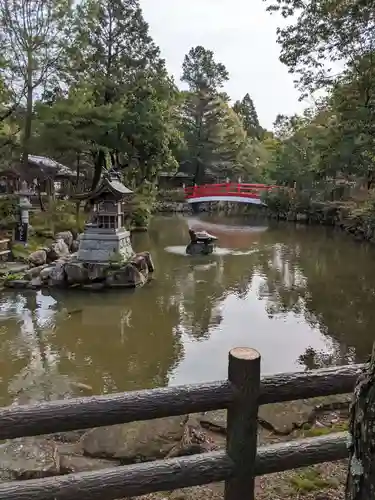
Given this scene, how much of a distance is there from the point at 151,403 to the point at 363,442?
0.84 metres

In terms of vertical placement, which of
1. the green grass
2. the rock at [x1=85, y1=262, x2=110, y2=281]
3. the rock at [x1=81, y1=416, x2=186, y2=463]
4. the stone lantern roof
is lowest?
the rock at [x1=81, y1=416, x2=186, y2=463]

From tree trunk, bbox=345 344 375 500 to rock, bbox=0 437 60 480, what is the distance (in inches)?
96.0

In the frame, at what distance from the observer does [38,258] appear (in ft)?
35.2

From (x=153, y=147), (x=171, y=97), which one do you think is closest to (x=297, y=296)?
(x=153, y=147)

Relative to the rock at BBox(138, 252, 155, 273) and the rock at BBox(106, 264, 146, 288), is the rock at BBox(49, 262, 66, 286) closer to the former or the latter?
the rock at BBox(106, 264, 146, 288)

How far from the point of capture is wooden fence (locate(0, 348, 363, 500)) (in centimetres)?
166

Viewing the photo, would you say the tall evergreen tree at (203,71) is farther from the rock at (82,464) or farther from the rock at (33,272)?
the rock at (82,464)

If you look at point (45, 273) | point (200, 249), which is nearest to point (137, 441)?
point (45, 273)

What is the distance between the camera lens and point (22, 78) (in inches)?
610

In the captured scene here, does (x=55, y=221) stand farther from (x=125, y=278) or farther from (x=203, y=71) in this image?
(x=203, y=71)

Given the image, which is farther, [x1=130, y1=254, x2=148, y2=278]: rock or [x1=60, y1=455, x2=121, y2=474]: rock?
[x1=130, y1=254, x2=148, y2=278]: rock

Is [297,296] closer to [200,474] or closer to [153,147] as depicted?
[200,474]

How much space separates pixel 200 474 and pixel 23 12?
1660 centimetres

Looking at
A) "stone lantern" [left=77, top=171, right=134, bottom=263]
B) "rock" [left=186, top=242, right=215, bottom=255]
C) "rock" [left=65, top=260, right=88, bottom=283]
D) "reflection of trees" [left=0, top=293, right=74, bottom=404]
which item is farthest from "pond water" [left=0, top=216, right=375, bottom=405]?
"rock" [left=186, top=242, right=215, bottom=255]
